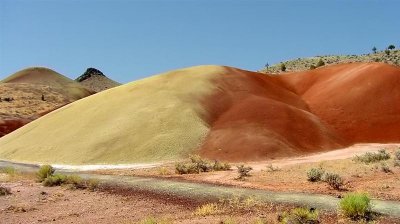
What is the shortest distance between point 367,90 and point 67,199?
40.7 metres

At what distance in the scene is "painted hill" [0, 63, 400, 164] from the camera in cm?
4431

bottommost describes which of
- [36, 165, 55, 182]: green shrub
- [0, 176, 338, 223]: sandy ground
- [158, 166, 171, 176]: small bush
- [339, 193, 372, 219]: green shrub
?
[0, 176, 338, 223]: sandy ground

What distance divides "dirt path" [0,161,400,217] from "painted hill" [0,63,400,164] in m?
13.3

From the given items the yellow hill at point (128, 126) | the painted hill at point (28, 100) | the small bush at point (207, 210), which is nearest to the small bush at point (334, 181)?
the small bush at point (207, 210)

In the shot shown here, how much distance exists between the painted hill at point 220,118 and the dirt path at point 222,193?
13.3 metres

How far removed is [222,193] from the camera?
896 inches

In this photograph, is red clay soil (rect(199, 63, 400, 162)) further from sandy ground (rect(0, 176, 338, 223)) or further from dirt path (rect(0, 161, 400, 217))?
sandy ground (rect(0, 176, 338, 223))

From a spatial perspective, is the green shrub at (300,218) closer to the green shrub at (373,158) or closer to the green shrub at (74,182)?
the green shrub at (74,182)

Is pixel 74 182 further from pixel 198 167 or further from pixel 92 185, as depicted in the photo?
pixel 198 167

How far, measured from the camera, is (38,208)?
71.6 ft

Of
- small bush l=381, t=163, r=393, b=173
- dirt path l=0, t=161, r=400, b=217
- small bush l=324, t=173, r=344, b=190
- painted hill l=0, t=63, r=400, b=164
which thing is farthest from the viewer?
painted hill l=0, t=63, r=400, b=164

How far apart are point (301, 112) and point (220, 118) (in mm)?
8813

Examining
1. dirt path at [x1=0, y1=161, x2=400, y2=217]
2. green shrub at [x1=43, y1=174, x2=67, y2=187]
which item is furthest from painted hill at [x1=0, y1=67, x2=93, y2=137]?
dirt path at [x1=0, y1=161, x2=400, y2=217]

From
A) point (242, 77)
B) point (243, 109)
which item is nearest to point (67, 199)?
point (243, 109)
